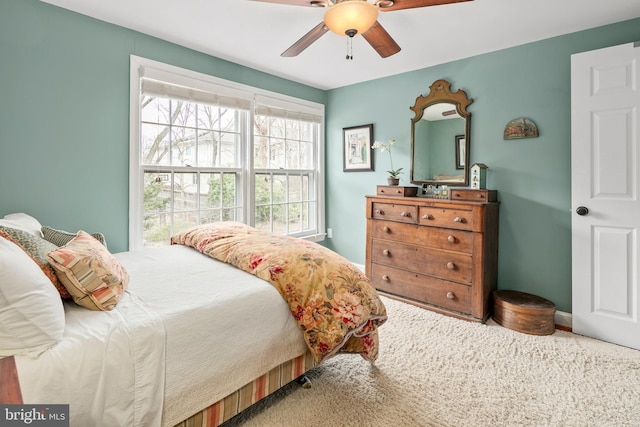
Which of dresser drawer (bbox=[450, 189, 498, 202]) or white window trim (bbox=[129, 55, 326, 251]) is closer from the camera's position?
white window trim (bbox=[129, 55, 326, 251])

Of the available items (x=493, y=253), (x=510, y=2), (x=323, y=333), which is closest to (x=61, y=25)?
(x=323, y=333)

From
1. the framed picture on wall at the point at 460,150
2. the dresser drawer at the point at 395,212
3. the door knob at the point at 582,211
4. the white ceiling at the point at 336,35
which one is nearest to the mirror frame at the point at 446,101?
the framed picture on wall at the point at 460,150

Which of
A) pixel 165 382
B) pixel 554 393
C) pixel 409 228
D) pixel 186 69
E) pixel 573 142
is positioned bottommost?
pixel 554 393

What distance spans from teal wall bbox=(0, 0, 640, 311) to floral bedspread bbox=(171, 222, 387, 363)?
4.59 feet

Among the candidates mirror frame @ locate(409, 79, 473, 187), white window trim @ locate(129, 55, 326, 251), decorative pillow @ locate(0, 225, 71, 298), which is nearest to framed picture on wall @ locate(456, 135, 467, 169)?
mirror frame @ locate(409, 79, 473, 187)

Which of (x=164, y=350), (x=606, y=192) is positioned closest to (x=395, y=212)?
(x=606, y=192)

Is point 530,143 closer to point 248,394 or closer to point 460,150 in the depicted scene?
point 460,150

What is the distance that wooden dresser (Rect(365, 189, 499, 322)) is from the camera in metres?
2.77

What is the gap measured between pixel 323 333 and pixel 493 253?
211 centimetres

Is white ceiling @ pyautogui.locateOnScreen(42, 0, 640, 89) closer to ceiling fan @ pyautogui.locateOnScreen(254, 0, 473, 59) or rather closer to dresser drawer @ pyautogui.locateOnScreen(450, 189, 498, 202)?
ceiling fan @ pyautogui.locateOnScreen(254, 0, 473, 59)

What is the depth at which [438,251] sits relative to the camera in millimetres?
2961

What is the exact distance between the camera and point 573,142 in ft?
8.34

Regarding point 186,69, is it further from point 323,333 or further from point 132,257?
point 323,333

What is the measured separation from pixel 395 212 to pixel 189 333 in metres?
2.41
